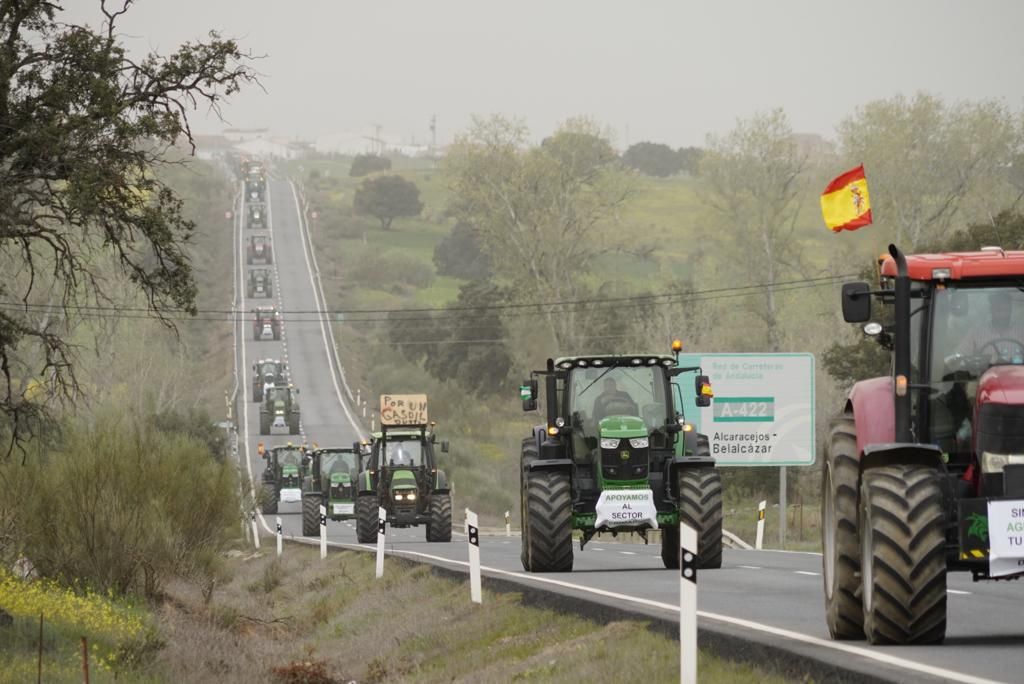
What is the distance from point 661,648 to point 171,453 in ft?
70.4

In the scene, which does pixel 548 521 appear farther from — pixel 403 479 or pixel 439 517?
pixel 403 479

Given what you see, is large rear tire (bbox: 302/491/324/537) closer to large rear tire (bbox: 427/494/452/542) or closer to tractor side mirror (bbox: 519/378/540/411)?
large rear tire (bbox: 427/494/452/542)

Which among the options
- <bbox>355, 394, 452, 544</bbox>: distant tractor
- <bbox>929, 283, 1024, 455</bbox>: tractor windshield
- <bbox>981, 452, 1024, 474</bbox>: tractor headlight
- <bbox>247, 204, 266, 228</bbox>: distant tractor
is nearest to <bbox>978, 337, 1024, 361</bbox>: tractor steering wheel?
<bbox>929, 283, 1024, 455</bbox>: tractor windshield

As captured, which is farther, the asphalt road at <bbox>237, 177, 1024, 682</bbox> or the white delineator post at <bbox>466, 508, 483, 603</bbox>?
the white delineator post at <bbox>466, 508, 483, 603</bbox>

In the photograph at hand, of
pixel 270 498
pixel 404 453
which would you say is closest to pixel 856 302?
pixel 404 453

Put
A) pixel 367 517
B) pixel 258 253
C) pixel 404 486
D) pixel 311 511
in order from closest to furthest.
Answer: pixel 367 517, pixel 404 486, pixel 311 511, pixel 258 253

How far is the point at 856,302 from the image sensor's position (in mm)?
11906

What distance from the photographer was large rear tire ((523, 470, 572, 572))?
886 inches

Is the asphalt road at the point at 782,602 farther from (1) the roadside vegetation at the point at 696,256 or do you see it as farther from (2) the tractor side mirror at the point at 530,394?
(1) the roadside vegetation at the point at 696,256

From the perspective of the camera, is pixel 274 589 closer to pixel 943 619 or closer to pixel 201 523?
pixel 201 523

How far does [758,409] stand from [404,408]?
3546 cm

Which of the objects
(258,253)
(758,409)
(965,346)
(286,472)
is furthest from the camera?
(258,253)

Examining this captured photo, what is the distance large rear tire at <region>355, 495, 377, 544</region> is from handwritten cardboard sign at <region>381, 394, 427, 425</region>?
30520 millimetres

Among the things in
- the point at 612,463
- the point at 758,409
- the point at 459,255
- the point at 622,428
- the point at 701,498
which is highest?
the point at 459,255
